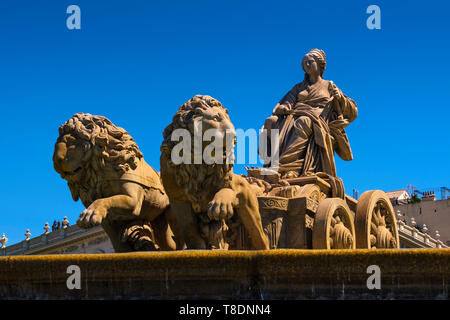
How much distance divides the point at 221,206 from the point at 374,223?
409cm

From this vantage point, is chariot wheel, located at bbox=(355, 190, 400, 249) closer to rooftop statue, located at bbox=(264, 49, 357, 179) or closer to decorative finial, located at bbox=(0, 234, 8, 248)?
rooftop statue, located at bbox=(264, 49, 357, 179)

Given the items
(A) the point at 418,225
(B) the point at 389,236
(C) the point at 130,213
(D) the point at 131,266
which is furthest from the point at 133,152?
(A) the point at 418,225

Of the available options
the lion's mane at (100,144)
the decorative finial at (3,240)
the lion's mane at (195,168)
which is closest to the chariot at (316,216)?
the lion's mane at (195,168)

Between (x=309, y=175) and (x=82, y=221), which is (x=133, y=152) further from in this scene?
(x=309, y=175)

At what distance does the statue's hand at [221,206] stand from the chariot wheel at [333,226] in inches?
71.8

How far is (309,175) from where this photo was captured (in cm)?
995

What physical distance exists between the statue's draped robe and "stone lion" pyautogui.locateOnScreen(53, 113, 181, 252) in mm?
2751

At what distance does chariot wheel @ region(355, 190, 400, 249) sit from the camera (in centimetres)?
978

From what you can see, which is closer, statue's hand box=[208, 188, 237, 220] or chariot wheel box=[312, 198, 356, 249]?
statue's hand box=[208, 188, 237, 220]

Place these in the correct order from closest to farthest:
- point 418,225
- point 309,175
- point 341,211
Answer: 1. point 341,211
2. point 309,175
3. point 418,225

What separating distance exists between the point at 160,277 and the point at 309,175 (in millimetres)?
4750

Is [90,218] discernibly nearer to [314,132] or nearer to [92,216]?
[92,216]

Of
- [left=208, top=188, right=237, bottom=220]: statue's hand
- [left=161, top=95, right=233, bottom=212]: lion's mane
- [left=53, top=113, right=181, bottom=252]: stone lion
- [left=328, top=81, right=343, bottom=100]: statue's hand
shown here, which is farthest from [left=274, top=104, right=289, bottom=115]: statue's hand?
[left=208, top=188, right=237, bottom=220]: statue's hand

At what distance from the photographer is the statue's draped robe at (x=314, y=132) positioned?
34.0 ft
